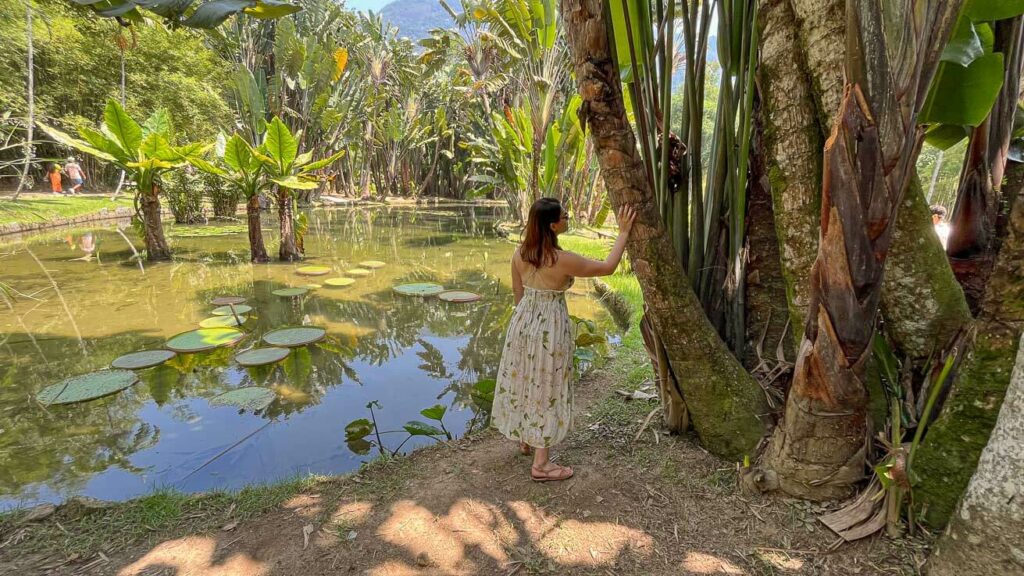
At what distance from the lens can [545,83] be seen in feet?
27.3

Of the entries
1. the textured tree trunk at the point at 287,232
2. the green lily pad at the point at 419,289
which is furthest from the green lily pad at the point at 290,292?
the textured tree trunk at the point at 287,232

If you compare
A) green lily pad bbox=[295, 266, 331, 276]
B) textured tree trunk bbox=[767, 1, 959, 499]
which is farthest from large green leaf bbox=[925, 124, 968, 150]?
green lily pad bbox=[295, 266, 331, 276]

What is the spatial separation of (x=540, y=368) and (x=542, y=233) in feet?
2.00

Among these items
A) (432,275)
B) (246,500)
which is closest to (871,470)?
(246,500)

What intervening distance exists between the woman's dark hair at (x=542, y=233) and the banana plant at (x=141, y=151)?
7057mm

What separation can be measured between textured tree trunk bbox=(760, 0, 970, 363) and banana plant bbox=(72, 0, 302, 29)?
1942mm

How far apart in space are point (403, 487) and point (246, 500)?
2.27ft

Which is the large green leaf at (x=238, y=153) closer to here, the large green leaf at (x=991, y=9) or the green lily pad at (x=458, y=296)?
the green lily pad at (x=458, y=296)

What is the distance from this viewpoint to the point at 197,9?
6.69 ft

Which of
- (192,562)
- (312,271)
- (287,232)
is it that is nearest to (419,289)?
(312,271)

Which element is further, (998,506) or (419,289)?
(419,289)

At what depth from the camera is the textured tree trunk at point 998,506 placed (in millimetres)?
1146

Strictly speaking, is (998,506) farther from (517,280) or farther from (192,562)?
(192,562)

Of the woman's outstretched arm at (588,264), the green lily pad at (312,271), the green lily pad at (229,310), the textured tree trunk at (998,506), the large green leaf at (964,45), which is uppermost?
the large green leaf at (964,45)
